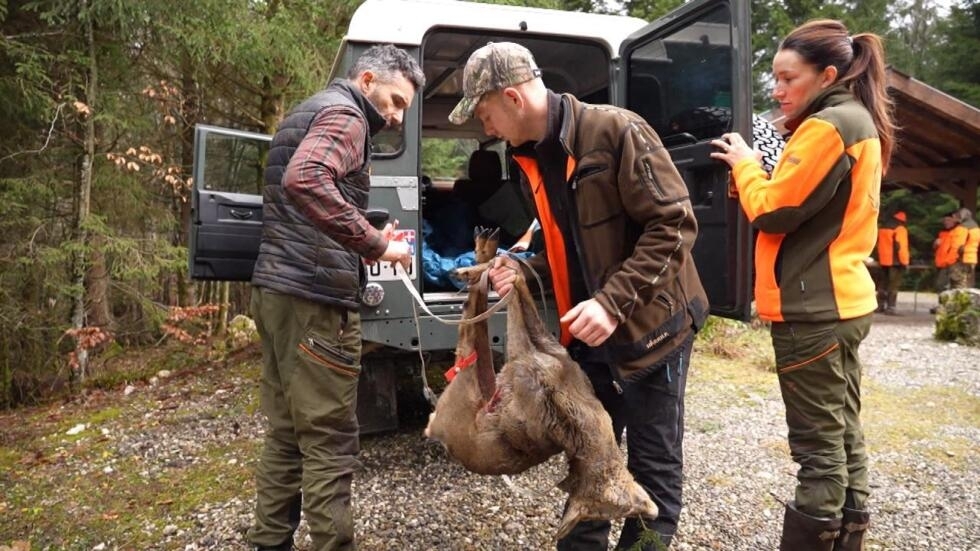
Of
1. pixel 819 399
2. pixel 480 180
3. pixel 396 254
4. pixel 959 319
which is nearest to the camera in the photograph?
pixel 819 399

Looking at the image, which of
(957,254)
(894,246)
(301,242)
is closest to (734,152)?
(301,242)

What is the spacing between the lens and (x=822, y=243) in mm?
2182

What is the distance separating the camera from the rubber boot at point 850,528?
7.83 ft

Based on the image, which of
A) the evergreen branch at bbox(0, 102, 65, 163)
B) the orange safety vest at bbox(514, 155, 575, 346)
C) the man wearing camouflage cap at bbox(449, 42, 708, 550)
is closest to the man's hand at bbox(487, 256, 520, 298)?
the man wearing camouflage cap at bbox(449, 42, 708, 550)

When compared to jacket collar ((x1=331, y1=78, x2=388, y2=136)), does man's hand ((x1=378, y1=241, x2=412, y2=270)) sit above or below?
below

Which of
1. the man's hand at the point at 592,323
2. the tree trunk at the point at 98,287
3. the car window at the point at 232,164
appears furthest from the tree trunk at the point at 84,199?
the man's hand at the point at 592,323

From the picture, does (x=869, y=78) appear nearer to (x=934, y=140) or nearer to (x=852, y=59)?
(x=852, y=59)

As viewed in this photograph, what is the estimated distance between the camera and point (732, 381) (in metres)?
6.14

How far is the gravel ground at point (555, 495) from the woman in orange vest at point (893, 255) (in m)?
8.19

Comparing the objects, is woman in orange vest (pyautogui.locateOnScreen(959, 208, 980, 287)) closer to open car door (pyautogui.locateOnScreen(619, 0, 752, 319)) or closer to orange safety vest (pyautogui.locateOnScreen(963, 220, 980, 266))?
orange safety vest (pyautogui.locateOnScreen(963, 220, 980, 266))

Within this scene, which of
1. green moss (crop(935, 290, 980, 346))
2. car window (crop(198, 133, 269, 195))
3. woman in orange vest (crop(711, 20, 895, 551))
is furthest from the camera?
green moss (crop(935, 290, 980, 346))

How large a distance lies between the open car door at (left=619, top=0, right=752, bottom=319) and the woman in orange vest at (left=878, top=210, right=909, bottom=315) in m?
10.3

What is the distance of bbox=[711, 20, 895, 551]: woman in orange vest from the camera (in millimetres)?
2111

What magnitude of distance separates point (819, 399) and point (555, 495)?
66.0 inches
